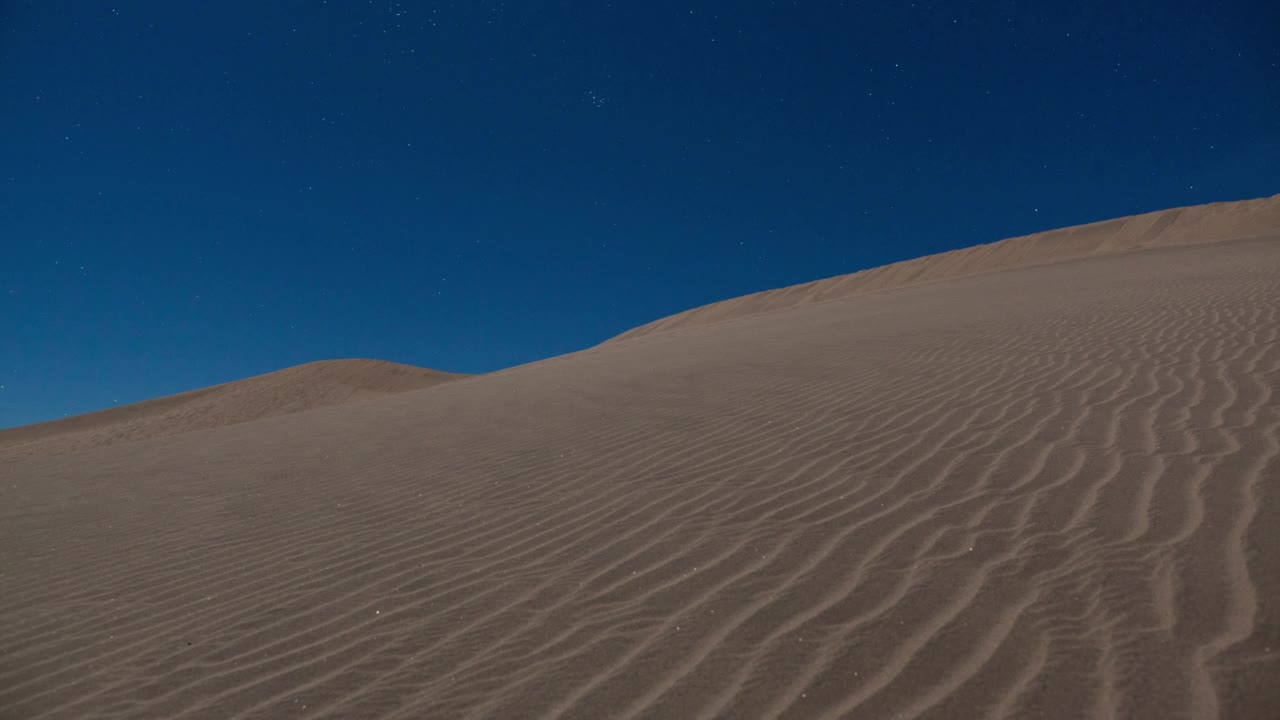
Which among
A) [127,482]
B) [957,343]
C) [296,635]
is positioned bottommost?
[296,635]

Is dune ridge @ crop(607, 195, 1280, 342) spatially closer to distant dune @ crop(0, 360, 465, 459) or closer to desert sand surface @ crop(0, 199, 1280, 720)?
distant dune @ crop(0, 360, 465, 459)

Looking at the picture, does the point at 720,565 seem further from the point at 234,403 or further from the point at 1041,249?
the point at 1041,249

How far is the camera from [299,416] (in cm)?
1232

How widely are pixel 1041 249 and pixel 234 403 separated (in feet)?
140

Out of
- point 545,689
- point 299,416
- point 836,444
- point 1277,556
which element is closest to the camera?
point 545,689

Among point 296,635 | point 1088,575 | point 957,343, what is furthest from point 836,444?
point 957,343

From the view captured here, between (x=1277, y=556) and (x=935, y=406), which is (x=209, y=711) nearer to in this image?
(x=1277, y=556)

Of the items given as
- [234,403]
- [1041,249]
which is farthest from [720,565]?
[1041,249]

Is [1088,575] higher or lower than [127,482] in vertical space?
lower

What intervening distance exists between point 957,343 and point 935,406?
475cm

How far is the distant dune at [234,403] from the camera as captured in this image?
25203 millimetres

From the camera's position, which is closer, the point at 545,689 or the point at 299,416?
the point at 545,689

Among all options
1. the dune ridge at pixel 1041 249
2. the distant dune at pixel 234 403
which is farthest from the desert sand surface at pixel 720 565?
the dune ridge at pixel 1041 249

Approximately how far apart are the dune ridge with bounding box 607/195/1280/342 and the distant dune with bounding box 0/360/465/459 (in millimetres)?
16905
